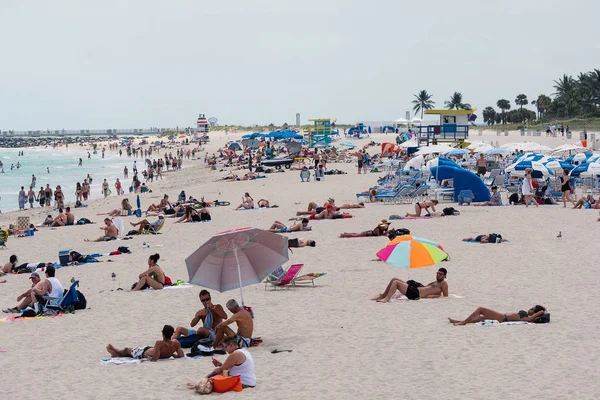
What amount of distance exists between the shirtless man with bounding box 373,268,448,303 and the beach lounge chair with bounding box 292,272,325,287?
152 centimetres

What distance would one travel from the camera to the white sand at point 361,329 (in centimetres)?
724

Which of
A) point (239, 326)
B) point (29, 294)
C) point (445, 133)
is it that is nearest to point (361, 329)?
point (239, 326)

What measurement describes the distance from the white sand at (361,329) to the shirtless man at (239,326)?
0.22m

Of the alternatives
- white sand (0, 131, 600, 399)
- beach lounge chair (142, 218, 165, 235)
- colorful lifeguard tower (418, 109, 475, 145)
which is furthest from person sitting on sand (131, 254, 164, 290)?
colorful lifeguard tower (418, 109, 475, 145)

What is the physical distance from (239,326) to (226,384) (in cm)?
156

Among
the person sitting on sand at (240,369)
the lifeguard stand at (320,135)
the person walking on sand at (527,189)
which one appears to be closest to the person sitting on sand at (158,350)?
the person sitting on sand at (240,369)

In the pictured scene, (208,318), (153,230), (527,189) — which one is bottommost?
(153,230)

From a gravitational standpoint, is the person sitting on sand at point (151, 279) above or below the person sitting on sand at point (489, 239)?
below

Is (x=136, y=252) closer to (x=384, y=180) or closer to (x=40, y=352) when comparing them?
(x=40, y=352)

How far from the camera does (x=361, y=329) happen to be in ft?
30.7

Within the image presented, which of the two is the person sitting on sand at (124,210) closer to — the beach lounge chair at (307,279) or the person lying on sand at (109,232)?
the person lying on sand at (109,232)

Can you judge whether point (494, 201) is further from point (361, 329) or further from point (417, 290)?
point (361, 329)

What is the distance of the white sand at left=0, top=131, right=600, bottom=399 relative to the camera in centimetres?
724

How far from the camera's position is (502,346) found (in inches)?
324
